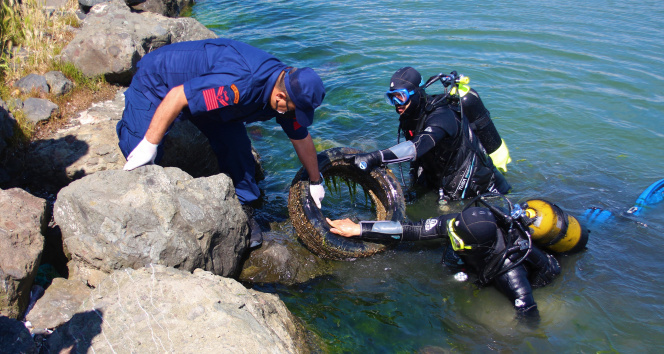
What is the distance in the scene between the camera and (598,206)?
5.80 meters

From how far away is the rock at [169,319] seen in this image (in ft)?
8.40

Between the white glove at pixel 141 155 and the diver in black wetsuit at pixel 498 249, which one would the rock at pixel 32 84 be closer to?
the white glove at pixel 141 155

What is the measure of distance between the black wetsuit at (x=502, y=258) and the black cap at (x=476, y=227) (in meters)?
0.01

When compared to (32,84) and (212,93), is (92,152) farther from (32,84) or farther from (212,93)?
(212,93)

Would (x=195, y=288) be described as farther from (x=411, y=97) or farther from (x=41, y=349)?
(x=411, y=97)

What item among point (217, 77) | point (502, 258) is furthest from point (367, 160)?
point (217, 77)

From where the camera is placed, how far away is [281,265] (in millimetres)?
4246

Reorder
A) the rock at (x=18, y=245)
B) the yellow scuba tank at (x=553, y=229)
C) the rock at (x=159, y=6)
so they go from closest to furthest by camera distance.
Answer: the rock at (x=18, y=245) < the yellow scuba tank at (x=553, y=229) < the rock at (x=159, y=6)

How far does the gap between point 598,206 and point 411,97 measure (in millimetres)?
3155

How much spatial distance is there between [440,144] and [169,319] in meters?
3.43

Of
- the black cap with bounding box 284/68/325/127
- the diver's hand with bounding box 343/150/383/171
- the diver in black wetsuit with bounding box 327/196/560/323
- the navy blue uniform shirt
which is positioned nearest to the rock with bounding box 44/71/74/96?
the navy blue uniform shirt

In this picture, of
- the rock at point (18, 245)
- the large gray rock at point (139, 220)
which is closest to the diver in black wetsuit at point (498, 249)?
the large gray rock at point (139, 220)

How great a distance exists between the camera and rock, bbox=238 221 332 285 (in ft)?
13.7

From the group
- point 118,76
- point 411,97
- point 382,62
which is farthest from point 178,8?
point 411,97
